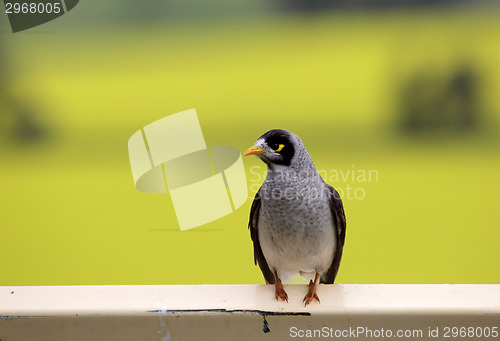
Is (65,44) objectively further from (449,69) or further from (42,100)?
(449,69)

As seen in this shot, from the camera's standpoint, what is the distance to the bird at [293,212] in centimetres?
71

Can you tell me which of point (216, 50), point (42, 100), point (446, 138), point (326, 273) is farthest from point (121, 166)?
point (446, 138)

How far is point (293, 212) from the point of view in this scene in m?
0.74

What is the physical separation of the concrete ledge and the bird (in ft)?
0.37

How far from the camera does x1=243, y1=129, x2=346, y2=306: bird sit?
71cm

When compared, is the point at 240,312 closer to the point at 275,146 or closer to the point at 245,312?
the point at 245,312

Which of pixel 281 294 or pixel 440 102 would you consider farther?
pixel 440 102

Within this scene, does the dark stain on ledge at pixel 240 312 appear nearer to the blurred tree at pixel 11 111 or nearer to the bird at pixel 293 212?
the bird at pixel 293 212

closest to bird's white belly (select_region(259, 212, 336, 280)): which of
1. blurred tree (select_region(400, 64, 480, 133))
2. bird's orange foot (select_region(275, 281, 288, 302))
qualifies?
bird's orange foot (select_region(275, 281, 288, 302))

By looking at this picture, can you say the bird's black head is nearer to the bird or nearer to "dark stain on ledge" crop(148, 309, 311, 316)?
the bird
